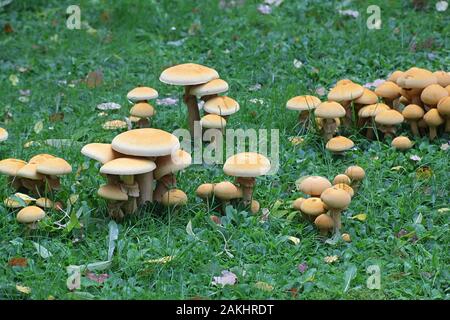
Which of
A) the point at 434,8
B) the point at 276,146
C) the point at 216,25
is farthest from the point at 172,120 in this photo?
the point at 434,8

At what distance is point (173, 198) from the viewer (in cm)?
518

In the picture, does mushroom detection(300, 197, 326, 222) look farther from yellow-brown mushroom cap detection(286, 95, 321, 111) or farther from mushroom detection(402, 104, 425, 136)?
mushroom detection(402, 104, 425, 136)

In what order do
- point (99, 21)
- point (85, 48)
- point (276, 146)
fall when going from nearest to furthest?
point (276, 146), point (85, 48), point (99, 21)

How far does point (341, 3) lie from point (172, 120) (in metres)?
3.29

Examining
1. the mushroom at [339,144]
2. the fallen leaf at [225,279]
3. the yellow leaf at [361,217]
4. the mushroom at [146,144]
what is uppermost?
the mushroom at [146,144]

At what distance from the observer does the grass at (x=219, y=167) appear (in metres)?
4.59

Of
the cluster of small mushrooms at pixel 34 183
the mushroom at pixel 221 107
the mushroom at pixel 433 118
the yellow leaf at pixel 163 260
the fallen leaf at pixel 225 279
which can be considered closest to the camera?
the fallen leaf at pixel 225 279

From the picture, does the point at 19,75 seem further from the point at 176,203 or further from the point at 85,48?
the point at 176,203

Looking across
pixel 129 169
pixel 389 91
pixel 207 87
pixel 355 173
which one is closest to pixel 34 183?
pixel 129 169

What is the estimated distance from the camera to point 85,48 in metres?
Answer: 8.80

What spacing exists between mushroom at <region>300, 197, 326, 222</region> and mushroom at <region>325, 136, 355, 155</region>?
3.40 feet

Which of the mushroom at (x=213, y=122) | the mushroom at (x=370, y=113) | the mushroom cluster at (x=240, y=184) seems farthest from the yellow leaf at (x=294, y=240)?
the mushroom at (x=370, y=113)

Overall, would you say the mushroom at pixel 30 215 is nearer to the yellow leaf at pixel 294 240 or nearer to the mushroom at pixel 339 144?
the yellow leaf at pixel 294 240

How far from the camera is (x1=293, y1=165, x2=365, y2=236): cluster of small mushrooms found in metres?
4.79
